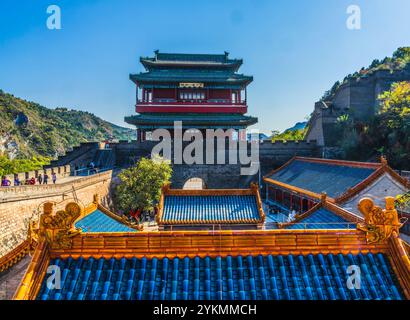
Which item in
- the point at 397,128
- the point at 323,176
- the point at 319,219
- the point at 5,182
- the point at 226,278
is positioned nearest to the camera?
the point at 226,278

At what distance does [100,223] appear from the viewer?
10.2m

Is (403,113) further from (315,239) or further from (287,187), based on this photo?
(315,239)

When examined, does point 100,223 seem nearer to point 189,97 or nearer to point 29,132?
point 189,97

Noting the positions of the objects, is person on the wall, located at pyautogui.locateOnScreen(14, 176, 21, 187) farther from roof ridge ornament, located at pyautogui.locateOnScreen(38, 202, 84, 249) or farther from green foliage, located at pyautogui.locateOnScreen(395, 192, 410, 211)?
green foliage, located at pyautogui.locateOnScreen(395, 192, 410, 211)

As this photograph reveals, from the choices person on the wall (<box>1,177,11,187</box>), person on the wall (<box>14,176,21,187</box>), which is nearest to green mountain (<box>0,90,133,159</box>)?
person on the wall (<box>14,176,21,187</box>)

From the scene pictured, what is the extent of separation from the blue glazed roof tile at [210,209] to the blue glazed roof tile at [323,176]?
550 centimetres

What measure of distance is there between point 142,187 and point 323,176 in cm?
1295

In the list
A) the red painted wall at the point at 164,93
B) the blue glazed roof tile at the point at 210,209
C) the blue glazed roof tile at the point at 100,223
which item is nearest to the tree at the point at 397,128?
the blue glazed roof tile at the point at 210,209

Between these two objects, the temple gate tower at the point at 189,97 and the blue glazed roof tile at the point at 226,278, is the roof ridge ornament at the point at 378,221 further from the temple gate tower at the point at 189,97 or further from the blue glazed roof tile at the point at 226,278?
the temple gate tower at the point at 189,97

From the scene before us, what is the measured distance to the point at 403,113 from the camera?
2431cm

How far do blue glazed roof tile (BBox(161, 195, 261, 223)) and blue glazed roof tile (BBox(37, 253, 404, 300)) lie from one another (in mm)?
9528

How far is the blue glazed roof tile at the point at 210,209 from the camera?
46.6 ft

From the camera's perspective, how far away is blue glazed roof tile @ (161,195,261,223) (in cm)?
1421

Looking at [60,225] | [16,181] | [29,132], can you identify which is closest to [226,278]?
[60,225]
